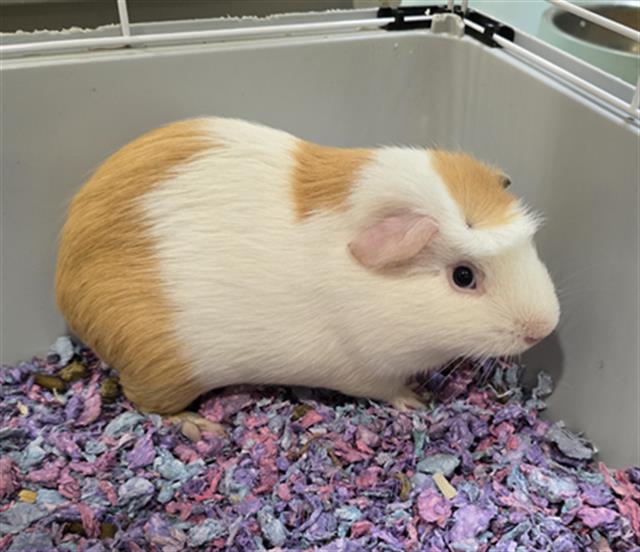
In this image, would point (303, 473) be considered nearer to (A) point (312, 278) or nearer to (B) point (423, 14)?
(A) point (312, 278)

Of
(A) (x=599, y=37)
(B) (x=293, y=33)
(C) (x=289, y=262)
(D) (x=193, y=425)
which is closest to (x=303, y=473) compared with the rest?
(D) (x=193, y=425)

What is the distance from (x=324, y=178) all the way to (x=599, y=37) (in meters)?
0.90

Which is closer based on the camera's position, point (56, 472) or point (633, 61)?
point (56, 472)

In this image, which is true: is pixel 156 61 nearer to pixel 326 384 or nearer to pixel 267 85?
pixel 267 85

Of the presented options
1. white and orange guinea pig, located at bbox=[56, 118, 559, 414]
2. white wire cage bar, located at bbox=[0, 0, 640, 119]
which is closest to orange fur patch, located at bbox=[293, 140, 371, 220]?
white and orange guinea pig, located at bbox=[56, 118, 559, 414]

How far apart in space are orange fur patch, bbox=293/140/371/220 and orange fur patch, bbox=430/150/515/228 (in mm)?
113

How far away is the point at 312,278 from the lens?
3.20 ft

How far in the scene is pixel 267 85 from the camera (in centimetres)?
121

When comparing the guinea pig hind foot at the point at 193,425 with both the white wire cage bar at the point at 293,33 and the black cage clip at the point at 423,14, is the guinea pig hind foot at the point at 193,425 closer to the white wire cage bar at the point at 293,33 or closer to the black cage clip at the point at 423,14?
the white wire cage bar at the point at 293,33

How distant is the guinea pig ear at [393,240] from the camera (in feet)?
2.99

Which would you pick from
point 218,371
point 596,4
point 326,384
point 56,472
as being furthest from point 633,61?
point 56,472

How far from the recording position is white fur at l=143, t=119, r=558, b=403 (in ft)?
3.11

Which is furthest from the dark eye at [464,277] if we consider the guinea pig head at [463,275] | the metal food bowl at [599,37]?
the metal food bowl at [599,37]

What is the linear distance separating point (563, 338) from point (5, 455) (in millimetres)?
868
